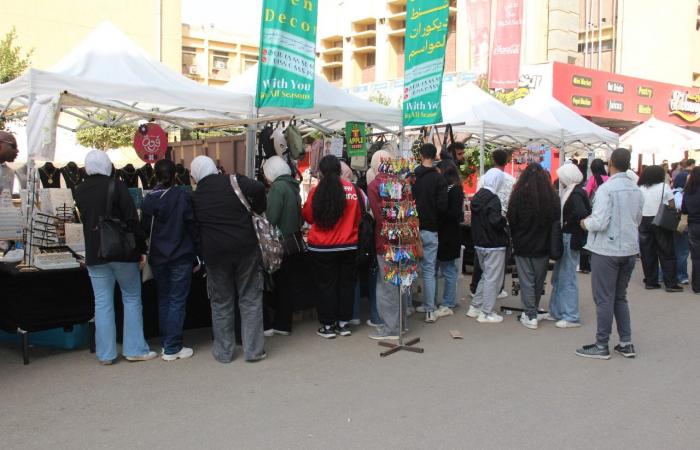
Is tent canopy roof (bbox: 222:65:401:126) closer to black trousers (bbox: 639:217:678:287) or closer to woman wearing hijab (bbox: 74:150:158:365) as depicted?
woman wearing hijab (bbox: 74:150:158:365)

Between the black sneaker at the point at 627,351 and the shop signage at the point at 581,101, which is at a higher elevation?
the shop signage at the point at 581,101

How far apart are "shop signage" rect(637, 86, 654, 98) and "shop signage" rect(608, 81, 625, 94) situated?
1188 mm

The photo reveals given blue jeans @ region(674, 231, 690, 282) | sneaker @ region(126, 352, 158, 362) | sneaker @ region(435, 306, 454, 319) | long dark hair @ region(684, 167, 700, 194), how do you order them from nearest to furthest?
sneaker @ region(126, 352, 158, 362)
sneaker @ region(435, 306, 454, 319)
long dark hair @ region(684, 167, 700, 194)
blue jeans @ region(674, 231, 690, 282)

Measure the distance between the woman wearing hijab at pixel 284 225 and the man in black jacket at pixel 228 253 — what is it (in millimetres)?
656

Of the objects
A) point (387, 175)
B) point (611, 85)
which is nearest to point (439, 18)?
point (387, 175)

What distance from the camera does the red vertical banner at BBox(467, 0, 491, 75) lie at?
24.8m

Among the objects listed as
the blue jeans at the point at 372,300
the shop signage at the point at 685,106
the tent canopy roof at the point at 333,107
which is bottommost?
the blue jeans at the point at 372,300

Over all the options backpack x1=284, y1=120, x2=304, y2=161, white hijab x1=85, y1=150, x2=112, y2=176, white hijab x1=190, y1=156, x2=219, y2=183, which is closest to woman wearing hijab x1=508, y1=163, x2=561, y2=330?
backpack x1=284, y1=120, x2=304, y2=161

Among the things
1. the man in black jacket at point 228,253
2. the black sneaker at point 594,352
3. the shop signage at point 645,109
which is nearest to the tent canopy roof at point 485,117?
the black sneaker at point 594,352

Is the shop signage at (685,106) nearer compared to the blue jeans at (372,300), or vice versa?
the blue jeans at (372,300)

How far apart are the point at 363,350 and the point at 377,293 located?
0.61m

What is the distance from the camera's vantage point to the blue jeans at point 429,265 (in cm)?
664

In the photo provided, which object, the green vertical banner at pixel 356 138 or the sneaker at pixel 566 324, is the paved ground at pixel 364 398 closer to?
the sneaker at pixel 566 324

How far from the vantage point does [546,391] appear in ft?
15.3
